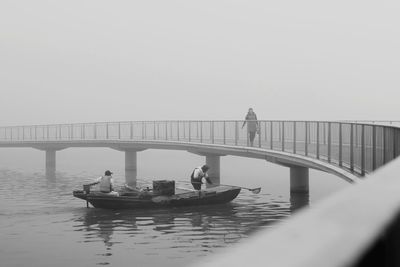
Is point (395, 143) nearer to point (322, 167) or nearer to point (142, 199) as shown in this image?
point (322, 167)

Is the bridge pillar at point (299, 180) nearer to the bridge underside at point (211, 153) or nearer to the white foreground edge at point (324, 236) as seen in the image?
the bridge underside at point (211, 153)

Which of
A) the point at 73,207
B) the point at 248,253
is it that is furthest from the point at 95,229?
the point at 248,253

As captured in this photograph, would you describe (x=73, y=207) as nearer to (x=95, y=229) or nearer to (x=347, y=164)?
(x=95, y=229)

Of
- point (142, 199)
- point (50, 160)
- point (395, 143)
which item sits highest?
point (395, 143)

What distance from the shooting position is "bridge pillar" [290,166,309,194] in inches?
1473

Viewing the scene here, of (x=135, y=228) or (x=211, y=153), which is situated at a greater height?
(x=211, y=153)

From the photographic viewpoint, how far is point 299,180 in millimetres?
37531

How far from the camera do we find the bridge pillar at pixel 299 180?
1473 inches

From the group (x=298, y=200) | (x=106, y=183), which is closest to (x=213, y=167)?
(x=298, y=200)

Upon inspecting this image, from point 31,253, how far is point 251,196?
68.4 feet

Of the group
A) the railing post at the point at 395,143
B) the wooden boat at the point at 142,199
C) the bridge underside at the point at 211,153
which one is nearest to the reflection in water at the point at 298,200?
the bridge underside at the point at 211,153

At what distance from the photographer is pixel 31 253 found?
21.1 metres

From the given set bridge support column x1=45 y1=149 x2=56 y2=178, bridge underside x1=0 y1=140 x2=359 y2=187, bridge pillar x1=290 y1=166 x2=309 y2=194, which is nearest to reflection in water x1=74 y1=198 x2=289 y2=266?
bridge pillar x1=290 y1=166 x2=309 y2=194

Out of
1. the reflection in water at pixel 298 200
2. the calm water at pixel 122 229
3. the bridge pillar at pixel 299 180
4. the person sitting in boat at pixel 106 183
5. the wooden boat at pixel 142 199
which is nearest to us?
the calm water at pixel 122 229
